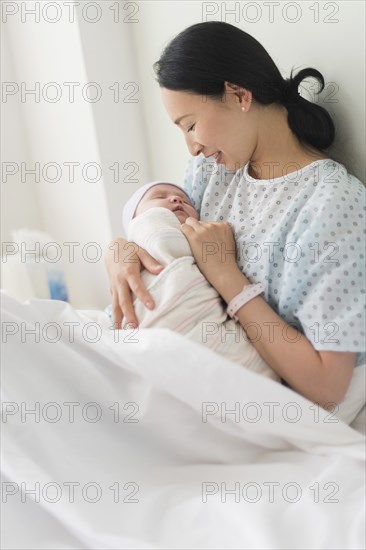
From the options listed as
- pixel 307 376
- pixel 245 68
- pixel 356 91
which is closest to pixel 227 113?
pixel 245 68

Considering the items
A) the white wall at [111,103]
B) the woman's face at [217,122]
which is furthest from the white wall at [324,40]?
the woman's face at [217,122]

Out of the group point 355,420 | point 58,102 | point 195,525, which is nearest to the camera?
point 195,525

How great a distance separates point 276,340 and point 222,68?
0.45 metres

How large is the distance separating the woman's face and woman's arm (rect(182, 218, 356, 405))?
144mm

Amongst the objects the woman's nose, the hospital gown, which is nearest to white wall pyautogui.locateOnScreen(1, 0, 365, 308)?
the hospital gown

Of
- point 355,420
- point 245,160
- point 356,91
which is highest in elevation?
point 356,91

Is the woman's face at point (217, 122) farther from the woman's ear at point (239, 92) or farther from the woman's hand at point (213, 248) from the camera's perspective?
the woman's hand at point (213, 248)

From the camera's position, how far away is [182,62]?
3.15 ft

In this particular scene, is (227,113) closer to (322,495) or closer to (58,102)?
(322,495)

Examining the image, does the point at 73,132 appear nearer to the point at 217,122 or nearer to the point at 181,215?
the point at 181,215

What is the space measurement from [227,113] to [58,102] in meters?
0.83

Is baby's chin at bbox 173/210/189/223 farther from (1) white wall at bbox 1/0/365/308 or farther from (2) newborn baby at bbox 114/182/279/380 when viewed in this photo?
(1) white wall at bbox 1/0/365/308

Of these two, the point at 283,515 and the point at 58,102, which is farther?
the point at 58,102

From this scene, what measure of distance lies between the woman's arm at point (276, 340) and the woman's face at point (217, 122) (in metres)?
0.14
